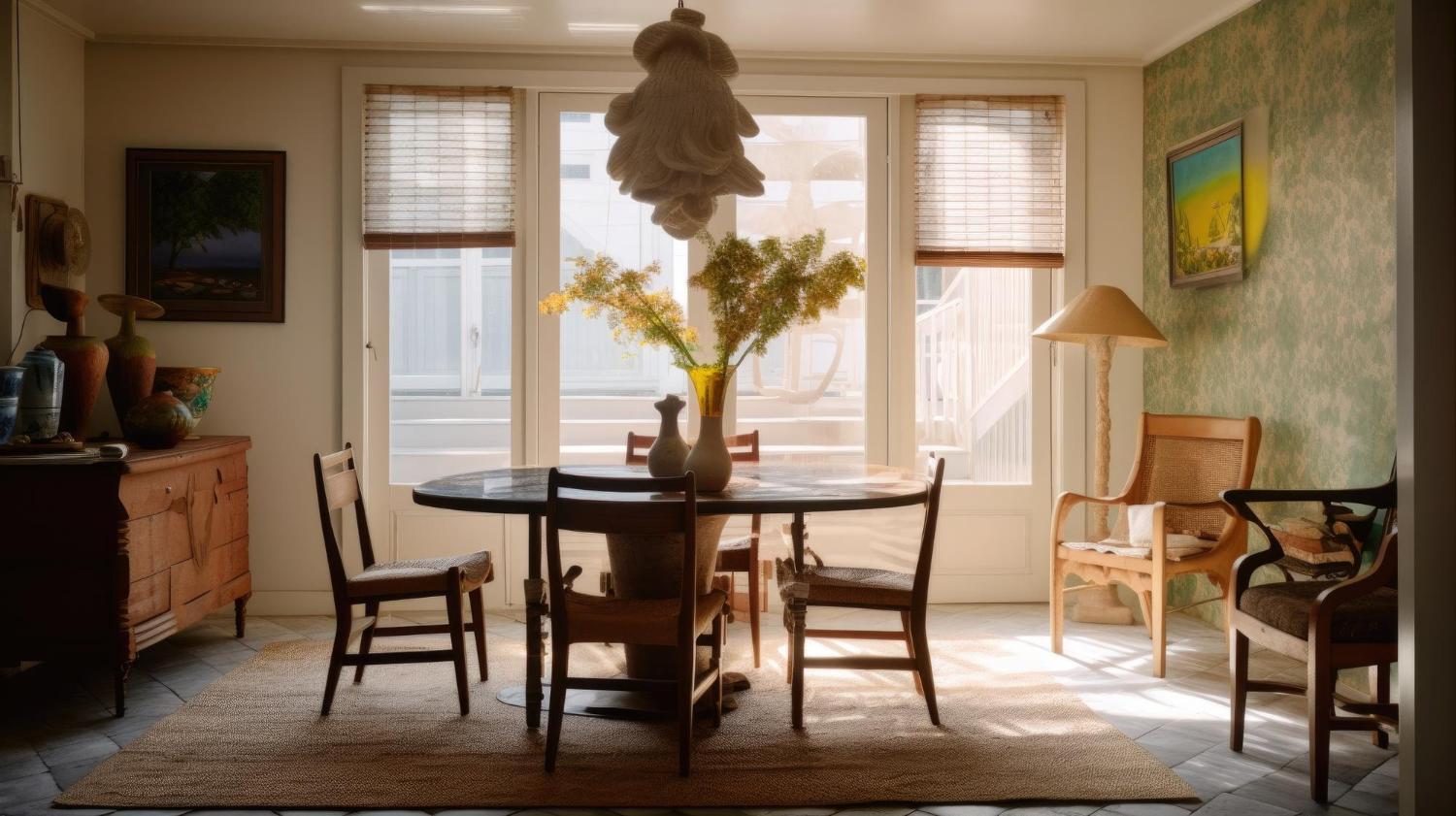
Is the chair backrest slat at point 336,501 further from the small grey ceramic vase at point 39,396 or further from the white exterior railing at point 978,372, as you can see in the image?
the white exterior railing at point 978,372

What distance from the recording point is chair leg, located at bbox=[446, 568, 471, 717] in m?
3.19

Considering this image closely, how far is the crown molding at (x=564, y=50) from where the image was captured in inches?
186

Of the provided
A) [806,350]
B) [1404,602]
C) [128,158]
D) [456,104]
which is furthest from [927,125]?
[128,158]

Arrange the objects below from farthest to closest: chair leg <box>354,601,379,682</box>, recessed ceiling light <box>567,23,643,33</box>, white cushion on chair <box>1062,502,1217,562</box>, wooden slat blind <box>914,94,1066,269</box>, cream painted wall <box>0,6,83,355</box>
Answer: wooden slat blind <box>914,94,1066,269</box>, recessed ceiling light <box>567,23,643,33</box>, cream painted wall <box>0,6,83,355</box>, white cushion on chair <box>1062,502,1217,562</box>, chair leg <box>354,601,379,682</box>

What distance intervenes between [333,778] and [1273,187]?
3.89 m

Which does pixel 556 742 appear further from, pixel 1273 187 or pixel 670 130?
pixel 1273 187

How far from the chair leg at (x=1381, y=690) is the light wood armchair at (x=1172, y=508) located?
22.3 inches

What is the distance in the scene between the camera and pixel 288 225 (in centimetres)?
479

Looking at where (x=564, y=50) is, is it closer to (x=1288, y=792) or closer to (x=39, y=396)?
(x=39, y=396)

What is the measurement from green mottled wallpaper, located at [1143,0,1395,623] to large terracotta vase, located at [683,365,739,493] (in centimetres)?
219

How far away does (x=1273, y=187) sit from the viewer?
13.2ft

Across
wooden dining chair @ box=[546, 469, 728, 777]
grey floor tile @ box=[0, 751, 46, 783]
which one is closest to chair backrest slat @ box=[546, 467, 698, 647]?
wooden dining chair @ box=[546, 469, 728, 777]

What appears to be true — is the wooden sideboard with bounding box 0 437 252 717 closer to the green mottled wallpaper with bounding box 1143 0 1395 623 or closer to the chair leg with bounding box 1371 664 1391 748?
the chair leg with bounding box 1371 664 1391 748

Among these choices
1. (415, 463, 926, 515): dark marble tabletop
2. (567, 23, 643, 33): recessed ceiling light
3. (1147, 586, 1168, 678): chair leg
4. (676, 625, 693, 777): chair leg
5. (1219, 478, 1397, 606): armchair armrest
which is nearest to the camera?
(676, 625, 693, 777): chair leg
